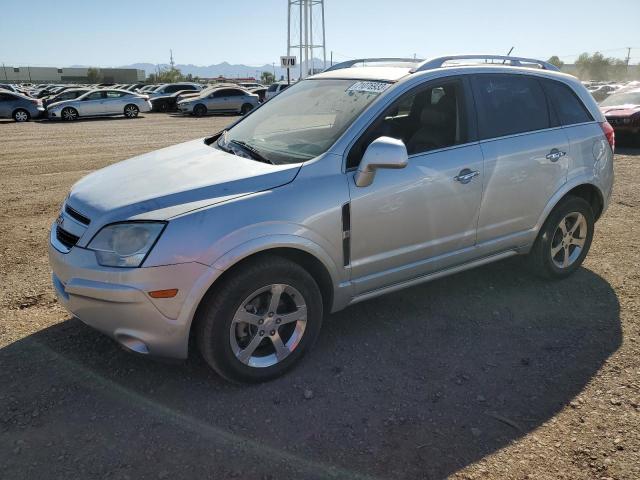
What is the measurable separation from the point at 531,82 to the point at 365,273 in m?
2.26

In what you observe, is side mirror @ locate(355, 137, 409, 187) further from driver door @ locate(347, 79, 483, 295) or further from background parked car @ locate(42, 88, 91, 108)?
background parked car @ locate(42, 88, 91, 108)

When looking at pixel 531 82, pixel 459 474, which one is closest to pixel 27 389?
pixel 459 474

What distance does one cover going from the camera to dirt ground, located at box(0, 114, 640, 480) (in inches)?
101

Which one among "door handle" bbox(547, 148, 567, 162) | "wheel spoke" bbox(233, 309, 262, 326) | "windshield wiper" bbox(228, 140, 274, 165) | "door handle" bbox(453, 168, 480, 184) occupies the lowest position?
"wheel spoke" bbox(233, 309, 262, 326)

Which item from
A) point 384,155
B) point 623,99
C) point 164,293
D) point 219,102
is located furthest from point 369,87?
point 219,102

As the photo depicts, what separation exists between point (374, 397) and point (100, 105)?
25.6 metres

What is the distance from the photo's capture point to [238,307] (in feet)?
9.61

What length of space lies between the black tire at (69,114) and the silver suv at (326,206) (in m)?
22.6

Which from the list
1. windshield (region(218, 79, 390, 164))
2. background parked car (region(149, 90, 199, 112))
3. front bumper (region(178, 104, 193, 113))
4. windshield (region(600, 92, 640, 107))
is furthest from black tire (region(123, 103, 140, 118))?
windshield (region(218, 79, 390, 164))

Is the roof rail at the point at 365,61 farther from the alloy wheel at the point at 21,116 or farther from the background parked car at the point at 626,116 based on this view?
the alloy wheel at the point at 21,116

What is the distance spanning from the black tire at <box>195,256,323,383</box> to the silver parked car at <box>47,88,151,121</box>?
24.2 meters

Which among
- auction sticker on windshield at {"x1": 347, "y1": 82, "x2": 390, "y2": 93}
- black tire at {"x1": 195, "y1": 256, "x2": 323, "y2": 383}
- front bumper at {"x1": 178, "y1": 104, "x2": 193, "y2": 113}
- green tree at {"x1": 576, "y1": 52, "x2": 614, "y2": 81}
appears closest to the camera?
black tire at {"x1": 195, "y1": 256, "x2": 323, "y2": 383}

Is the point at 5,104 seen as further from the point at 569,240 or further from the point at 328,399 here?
the point at 328,399

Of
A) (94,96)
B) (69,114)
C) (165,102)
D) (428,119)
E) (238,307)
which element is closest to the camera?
(238,307)
